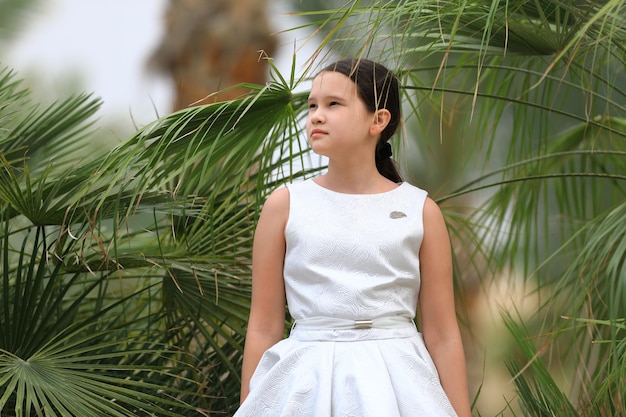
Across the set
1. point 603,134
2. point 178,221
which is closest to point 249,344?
point 178,221

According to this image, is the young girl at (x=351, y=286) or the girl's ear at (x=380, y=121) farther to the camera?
the girl's ear at (x=380, y=121)

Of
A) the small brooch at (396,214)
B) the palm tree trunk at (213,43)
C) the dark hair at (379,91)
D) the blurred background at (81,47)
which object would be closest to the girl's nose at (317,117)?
the dark hair at (379,91)

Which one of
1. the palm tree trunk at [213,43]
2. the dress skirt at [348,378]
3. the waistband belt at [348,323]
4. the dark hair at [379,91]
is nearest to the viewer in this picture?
the dress skirt at [348,378]

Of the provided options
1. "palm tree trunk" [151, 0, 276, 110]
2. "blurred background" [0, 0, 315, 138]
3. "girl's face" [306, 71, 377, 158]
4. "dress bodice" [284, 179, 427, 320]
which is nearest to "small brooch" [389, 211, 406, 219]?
"dress bodice" [284, 179, 427, 320]

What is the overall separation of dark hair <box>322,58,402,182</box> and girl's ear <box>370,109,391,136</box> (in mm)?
13

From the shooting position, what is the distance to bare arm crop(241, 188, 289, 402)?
2107 millimetres

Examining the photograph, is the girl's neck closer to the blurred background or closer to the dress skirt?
the dress skirt

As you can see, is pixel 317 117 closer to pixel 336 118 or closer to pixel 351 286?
pixel 336 118

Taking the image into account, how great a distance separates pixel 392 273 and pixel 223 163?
0.80m

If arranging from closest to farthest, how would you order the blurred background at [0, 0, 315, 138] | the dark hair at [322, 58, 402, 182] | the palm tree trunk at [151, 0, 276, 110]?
the dark hair at [322, 58, 402, 182]
the palm tree trunk at [151, 0, 276, 110]
the blurred background at [0, 0, 315, 138]

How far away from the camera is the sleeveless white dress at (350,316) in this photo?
193 centimetres

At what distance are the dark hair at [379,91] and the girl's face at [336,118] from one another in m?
0.02

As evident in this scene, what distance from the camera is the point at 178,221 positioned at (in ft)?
9.48

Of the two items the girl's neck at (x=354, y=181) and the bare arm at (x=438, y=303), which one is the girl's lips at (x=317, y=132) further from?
the bare arm at (x=438, y=303)
